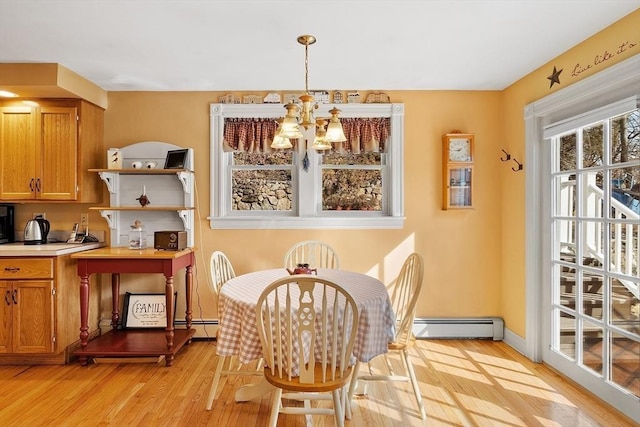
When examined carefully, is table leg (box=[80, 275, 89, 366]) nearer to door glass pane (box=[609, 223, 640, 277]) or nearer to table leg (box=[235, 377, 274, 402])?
table leg (box=[235, 377, 274, 402])

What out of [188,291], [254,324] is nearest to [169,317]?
[188,291]

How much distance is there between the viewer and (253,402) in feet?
8.57

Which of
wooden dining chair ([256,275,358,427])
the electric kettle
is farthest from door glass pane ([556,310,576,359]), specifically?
the electric kettle

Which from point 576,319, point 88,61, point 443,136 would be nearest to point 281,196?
point 443,136

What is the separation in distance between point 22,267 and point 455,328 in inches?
147

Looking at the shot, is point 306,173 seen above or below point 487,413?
above

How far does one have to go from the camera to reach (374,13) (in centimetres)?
236

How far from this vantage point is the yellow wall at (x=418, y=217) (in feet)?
12.6

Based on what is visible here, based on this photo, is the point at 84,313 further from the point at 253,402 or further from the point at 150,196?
the point at 253,402

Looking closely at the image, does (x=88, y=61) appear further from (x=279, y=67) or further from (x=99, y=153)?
(x=279, y=67)

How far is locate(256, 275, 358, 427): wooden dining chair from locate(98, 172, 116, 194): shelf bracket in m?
2.37

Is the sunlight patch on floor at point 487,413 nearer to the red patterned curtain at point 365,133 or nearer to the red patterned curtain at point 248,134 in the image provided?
the red patterned curtain at point 365,133

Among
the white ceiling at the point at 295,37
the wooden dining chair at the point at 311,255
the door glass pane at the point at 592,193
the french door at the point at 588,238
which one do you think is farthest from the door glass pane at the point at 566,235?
the wooden dining chair at the point at 311,255

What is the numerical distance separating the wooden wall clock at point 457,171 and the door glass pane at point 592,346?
1.39 m
